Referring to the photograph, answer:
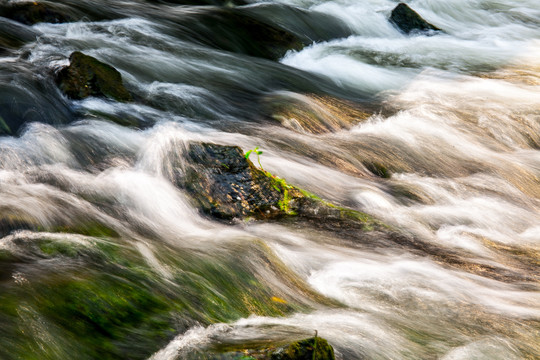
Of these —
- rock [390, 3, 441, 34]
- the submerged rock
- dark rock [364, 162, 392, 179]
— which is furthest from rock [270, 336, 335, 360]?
rock [390, 3, 441, 34]

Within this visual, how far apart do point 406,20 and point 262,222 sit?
799 cm

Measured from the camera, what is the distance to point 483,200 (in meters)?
5.80

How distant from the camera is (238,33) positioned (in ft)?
30.3

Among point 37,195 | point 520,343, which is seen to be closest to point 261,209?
point 37,195

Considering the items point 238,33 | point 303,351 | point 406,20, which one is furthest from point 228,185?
point 406,20

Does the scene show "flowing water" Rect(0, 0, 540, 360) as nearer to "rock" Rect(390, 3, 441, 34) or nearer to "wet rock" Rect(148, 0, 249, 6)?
"wet rock" Rect(148, 0, 249, 6)

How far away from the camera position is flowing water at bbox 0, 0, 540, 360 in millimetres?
3121

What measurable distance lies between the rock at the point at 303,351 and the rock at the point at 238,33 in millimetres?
6669

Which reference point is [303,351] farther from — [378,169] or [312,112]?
[312,112]

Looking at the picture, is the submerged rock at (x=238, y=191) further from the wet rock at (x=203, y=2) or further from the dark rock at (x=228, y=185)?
the wet rock at (x=203, y=2)

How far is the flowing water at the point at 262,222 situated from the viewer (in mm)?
3121

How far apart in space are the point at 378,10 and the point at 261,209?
857 cm

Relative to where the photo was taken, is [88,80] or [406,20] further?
[406,20]

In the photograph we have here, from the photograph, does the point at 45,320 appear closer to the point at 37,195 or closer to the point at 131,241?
the point at 131,241
